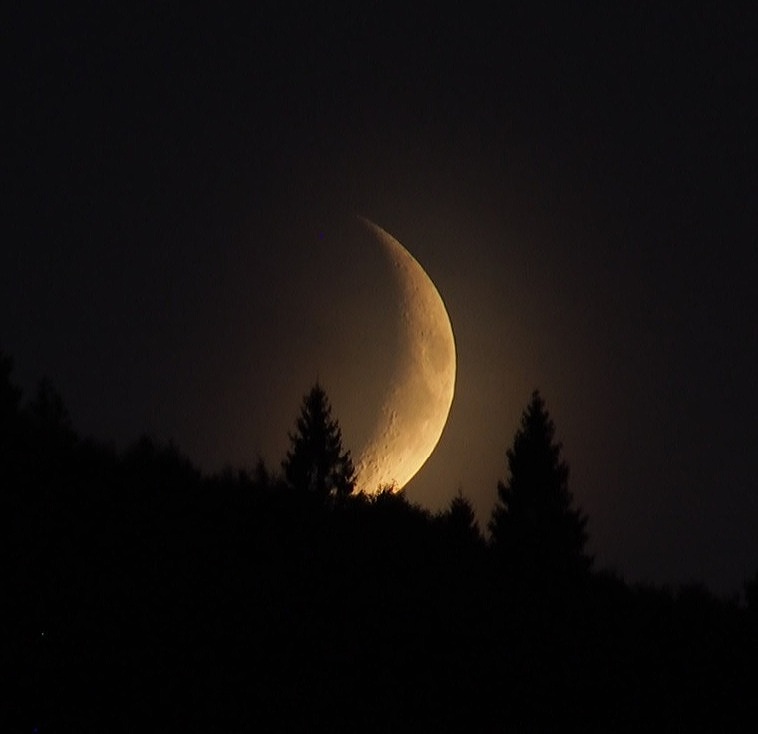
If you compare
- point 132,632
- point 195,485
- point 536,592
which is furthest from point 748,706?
point 132,632

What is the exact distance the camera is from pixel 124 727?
50.5 ft

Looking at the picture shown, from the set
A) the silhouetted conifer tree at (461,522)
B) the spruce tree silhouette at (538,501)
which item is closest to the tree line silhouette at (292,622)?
the silhouetted conifer tree at (461,522)

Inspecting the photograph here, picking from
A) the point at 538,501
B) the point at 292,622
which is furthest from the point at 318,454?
the point at 292,622

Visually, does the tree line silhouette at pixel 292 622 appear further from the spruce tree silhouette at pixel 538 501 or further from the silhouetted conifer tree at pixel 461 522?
the spruce tree silhouette at pixel 538 501

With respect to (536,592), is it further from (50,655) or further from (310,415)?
(310,415)

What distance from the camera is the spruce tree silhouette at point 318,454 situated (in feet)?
148

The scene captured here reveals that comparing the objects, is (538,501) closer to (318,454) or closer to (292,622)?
(318,454)

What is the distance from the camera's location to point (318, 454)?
47.4m

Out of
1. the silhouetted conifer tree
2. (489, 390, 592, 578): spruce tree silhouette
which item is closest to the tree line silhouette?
the silhouetted conifer tree

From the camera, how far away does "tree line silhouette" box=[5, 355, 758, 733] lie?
16.5m

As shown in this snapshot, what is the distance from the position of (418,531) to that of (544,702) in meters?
7.09

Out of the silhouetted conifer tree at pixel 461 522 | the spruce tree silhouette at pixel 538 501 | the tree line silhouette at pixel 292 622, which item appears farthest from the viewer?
the spruce tree silhouette at pixel 538 501

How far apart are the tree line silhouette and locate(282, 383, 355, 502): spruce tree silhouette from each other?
585 inches

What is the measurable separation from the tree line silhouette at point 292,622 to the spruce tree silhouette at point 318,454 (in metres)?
14.9
